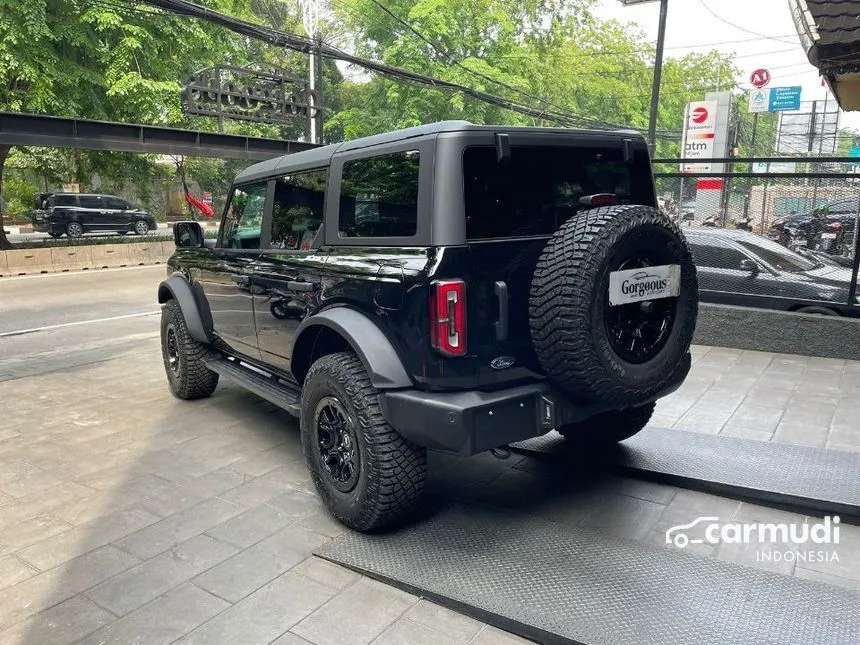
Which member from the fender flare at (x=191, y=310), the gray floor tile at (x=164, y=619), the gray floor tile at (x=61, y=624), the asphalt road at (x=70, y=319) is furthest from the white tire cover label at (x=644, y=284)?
the asphalt road at (x=70, y=319)

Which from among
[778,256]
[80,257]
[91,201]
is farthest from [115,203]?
[778,256]

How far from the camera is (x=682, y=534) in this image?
3.25 metres

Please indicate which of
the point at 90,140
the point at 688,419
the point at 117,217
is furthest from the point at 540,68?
the point at 688,419

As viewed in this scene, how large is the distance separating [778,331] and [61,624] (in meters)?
7.14

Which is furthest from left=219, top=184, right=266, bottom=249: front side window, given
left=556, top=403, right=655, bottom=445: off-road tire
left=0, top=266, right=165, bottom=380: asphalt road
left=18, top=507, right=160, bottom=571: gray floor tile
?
left=0, top=266, right=165, bottom=380: asphalt road

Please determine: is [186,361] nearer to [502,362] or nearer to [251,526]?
[251,526]

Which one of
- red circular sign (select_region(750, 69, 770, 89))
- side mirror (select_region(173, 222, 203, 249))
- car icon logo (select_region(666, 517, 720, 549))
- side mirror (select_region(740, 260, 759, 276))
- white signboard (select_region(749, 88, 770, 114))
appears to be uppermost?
white signboard (select_region(749, 88, 770, 114))

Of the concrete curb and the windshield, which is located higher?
the windshield

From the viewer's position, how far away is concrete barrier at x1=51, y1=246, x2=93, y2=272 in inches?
680

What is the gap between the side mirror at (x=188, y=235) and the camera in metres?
5.36

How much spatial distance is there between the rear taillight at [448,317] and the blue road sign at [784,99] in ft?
135

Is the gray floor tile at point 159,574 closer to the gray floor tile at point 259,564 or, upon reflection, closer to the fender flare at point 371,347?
the gray floor tile at point 259,564

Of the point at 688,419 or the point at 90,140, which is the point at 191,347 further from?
the point at 90,140

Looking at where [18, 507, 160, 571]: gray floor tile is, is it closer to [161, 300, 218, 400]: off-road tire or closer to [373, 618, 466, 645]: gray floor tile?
[373, 618, 466, 645]: gray floor tile
